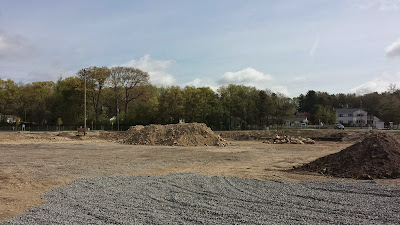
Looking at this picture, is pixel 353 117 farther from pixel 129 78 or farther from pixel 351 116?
pixel 129 78

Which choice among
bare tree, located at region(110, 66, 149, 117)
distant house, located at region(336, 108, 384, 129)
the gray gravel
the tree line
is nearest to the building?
distant house, located at region(336, 108, 384, 129)

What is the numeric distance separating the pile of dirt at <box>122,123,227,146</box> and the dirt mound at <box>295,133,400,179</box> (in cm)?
2136

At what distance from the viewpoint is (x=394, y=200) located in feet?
27.6

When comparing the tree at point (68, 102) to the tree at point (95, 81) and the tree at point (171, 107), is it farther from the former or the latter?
the tree at point (171, 107)

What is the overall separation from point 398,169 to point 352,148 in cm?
271

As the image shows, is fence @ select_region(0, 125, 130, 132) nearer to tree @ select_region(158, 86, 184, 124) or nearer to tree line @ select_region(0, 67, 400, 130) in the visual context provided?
tree line @ select_region(0, 67, 400, 130)

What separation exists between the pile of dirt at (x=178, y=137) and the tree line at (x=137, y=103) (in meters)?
24.2

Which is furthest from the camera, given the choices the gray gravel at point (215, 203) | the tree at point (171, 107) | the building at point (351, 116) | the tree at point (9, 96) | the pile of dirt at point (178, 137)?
the building at point (351, 116)

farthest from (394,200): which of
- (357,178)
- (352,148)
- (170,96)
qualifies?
(170,96)

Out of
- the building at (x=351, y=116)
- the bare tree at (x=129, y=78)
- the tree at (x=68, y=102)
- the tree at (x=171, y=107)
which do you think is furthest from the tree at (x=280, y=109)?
the tree at (x=68, y=102)

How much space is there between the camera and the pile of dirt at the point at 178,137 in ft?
118

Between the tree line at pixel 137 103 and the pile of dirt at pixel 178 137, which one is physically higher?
the tree line at pixel 137 103

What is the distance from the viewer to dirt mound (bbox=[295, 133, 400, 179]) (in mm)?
12906

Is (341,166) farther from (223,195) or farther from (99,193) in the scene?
(99,193)
